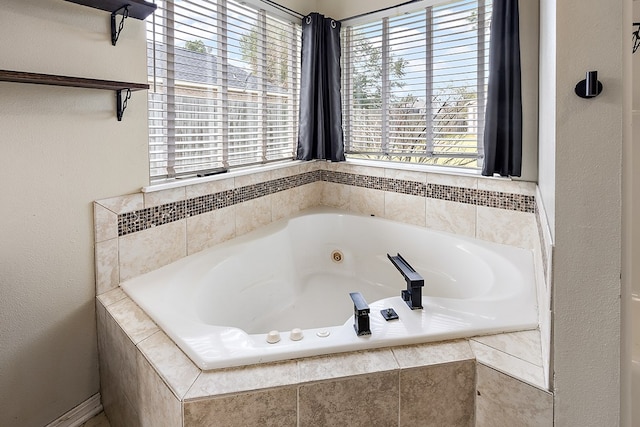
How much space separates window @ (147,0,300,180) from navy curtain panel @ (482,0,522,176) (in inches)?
55.5

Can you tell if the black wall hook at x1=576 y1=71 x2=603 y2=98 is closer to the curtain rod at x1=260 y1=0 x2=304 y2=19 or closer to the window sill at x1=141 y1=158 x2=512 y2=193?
the window sill at x1=141 y1=158 x2=512 y2=193

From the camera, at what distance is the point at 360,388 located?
1.14 meters

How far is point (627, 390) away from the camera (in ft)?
3.22

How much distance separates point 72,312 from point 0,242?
1.33ft

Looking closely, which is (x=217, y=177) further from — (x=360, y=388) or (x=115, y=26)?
Answer: (x=360, y=388)

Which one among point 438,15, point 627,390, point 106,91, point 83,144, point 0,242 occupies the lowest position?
point 627,390

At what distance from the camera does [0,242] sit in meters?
1.33

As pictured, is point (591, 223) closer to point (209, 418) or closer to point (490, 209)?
point (209, 418)

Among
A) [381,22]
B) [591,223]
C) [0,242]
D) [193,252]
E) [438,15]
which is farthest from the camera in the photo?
[381,22]

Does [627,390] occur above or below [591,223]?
below

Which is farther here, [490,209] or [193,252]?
[490,209]

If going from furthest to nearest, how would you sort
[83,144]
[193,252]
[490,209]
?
[490,209] → [193,252] → [83,144]

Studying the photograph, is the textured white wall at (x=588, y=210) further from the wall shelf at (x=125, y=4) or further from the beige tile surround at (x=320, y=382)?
the wall shelf at (x=125, y=4)

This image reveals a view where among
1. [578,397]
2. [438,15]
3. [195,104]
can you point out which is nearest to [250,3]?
[195,104]
